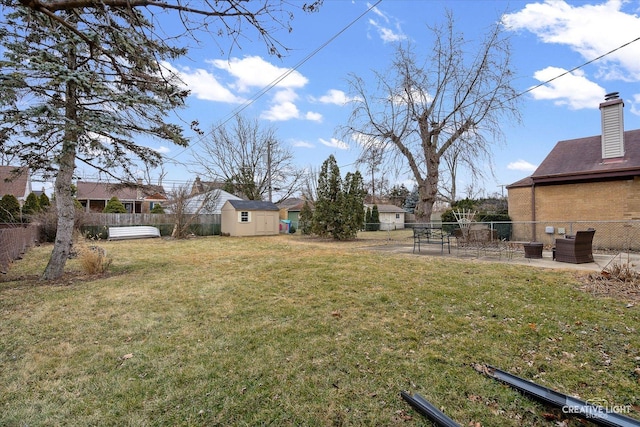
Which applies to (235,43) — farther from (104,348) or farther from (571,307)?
(571,307)

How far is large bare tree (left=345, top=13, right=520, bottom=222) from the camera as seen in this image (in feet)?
47.2

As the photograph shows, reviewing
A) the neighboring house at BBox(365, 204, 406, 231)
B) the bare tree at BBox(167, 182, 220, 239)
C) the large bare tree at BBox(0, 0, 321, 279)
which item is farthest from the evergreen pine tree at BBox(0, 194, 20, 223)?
the neighboring house at BBox(365, 204, 406, 231)

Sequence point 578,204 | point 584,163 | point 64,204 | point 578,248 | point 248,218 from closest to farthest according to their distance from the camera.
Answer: point 64,204, point 578,248, point 578,204, point 584,163, point 248,218

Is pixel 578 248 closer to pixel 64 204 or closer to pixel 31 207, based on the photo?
pixel 64 204

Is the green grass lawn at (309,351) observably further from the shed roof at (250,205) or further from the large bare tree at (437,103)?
the shed roof at (250,205)

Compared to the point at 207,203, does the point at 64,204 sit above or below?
below

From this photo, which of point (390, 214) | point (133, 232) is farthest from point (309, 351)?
point (390, 214)

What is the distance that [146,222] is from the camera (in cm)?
2086

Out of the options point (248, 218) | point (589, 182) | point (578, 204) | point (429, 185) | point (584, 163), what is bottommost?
point (248, 218)

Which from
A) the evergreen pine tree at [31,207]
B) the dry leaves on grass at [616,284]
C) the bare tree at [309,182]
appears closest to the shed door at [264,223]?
the bare tree at [309,182]

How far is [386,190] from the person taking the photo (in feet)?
146

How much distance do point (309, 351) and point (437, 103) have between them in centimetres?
1541

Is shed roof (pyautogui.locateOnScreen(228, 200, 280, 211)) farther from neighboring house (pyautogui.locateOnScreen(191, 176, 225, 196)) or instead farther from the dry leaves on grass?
the dry leaves on grass

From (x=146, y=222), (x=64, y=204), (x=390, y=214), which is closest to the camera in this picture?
(x=64, y=204)
